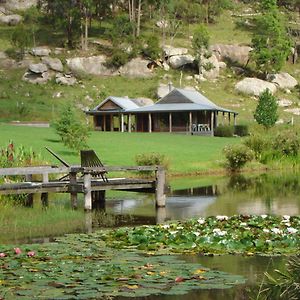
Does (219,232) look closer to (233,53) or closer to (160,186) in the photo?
(160,186)

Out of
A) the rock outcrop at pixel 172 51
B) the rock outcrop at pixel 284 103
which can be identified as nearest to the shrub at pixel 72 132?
the rock outcrop at pixel 284 103

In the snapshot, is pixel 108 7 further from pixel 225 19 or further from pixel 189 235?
pixel 189 235

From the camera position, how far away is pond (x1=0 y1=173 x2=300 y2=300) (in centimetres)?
1406

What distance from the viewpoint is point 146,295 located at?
1136 centimetres

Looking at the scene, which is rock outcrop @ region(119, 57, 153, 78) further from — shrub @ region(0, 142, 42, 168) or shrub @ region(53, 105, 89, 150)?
shrub @ region(0, 142, 42, 168)

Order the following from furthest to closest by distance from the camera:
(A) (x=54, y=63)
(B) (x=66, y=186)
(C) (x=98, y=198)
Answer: (A) (x=54, y=63) → (C) (x=98, y=198) → (B) (x=66, y=186)

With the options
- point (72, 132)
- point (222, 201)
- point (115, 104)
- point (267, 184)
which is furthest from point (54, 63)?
point (222, 201)

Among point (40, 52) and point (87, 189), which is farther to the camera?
point (40, 52)

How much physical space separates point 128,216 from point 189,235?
Answer: 22.2 feet

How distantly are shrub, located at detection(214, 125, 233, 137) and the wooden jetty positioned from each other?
45.3 m

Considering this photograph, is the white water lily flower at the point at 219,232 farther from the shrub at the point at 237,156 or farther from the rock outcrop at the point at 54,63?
the rock outcrop at the point at 54,63

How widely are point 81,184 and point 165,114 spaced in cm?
5379

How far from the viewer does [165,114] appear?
7712cm

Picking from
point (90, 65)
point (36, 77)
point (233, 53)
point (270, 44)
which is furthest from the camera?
point (233, 53)
